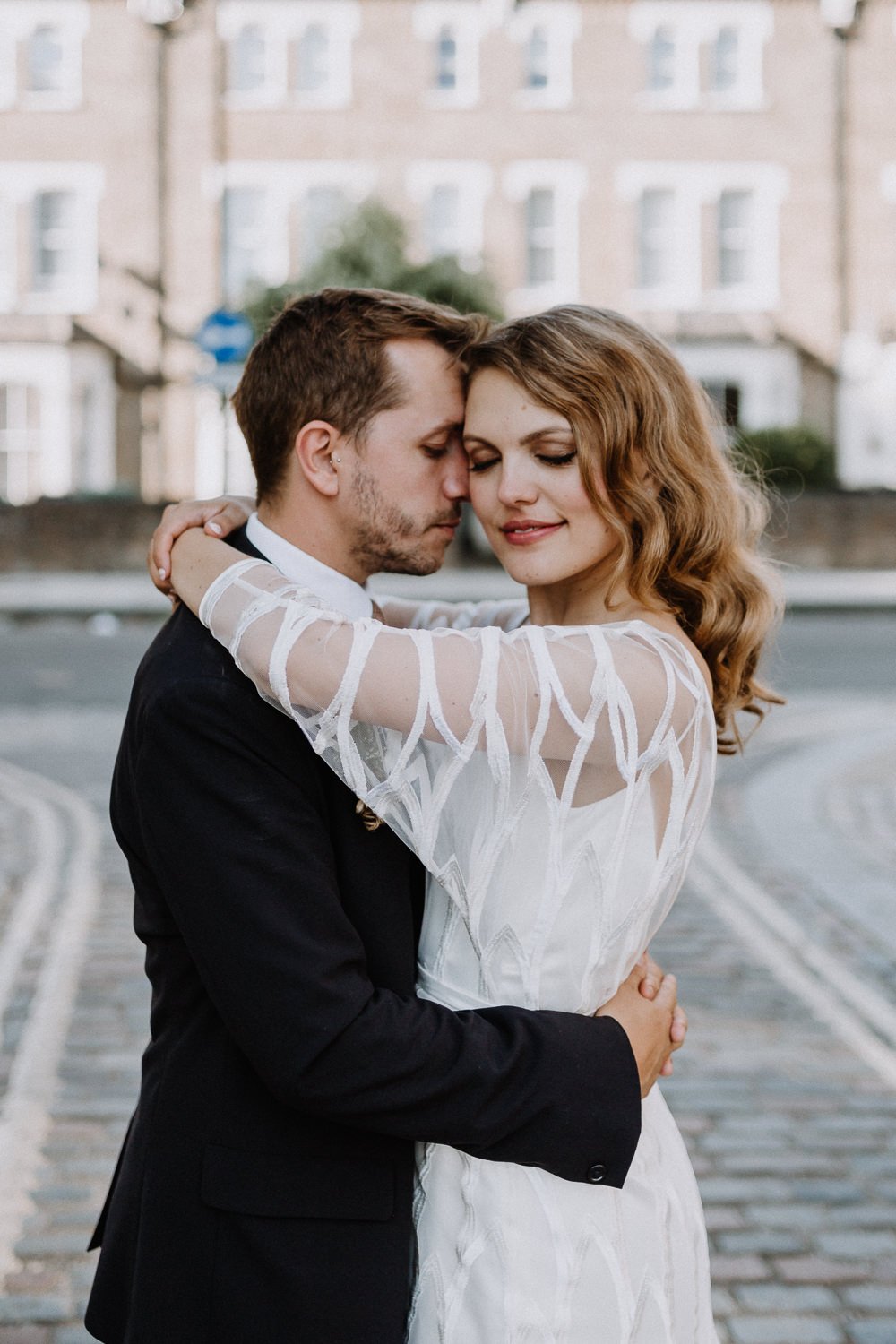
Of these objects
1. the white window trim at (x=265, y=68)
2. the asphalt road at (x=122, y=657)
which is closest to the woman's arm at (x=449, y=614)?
the asphalt road at (x=122, y=657)

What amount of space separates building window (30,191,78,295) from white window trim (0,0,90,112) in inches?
66.0

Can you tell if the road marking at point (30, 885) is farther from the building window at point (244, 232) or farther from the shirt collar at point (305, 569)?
the building window at point (244, 232)

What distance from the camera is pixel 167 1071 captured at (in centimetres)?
184

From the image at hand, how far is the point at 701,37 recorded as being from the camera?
28.1m

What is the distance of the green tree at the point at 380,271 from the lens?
25.1m

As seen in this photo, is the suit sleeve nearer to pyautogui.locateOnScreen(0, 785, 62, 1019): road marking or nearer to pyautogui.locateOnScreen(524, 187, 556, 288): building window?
pyautogui.locateOnScreen(0, 785, 62, 1019): road marking

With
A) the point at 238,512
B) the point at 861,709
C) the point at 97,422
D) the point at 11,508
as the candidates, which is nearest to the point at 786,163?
the point at 97,422

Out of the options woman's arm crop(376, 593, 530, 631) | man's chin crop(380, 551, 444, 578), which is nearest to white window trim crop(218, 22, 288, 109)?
woman's arm crop(376, 593, 530, 631)

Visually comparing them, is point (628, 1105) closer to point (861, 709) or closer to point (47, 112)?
point (861, 709)

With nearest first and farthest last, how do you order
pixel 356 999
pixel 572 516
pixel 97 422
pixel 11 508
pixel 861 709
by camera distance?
pixel 356 999, pixel 572 516, pixel 861 709, pixel 11 508, pixel 97 422

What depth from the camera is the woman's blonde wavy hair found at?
1.97 meters

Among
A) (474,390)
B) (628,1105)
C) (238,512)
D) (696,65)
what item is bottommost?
(628,1105)

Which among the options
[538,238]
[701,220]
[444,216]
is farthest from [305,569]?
[701,220]

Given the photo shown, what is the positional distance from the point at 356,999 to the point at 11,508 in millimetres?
24276
